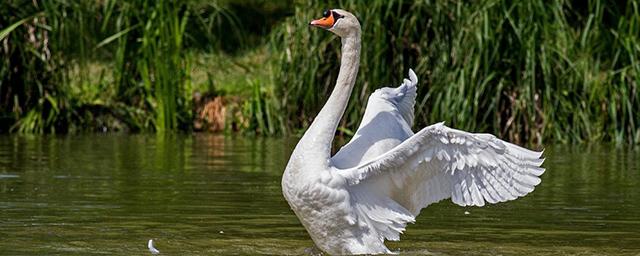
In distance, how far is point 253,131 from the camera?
60.5 ft

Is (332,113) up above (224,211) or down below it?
above

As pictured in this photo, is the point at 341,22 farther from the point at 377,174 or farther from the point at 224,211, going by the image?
the point at 224,211

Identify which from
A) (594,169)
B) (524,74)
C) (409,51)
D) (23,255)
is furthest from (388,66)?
(23,255)

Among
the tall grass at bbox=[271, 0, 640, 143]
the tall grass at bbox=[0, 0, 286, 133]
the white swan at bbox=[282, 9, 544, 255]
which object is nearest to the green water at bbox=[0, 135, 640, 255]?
the white swan at bbox=[282, 9, 544, 255]

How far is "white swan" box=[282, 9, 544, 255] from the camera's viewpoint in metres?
7.53

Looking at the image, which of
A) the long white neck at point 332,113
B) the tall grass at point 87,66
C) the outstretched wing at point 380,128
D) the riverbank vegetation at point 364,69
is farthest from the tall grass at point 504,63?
the long white neck at point 332,113

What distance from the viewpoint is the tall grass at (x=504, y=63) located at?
1628 centimetres

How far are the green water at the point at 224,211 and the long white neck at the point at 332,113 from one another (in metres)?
0.70

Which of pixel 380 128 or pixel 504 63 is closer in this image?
pixel 380 128

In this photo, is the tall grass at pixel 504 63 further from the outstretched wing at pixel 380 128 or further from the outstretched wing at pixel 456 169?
the outstretched wing at pixel 456 169

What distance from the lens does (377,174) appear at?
7691 millimetres

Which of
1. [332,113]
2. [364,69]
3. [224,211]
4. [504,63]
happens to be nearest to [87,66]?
[364,69]

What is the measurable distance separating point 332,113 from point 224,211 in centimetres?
229

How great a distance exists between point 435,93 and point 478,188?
8.78m
